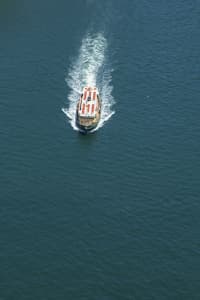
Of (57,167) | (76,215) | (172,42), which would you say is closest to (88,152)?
(57,167)

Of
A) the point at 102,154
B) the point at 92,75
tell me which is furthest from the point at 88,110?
the point at 92,75

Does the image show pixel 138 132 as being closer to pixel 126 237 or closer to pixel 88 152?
pixel 88 152

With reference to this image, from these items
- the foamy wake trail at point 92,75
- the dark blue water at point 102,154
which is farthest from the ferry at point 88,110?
the dark blue water at point 102,154

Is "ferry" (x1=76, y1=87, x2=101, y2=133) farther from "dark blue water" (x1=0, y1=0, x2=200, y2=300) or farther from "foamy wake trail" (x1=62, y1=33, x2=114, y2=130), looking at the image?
"dark blue water" (x1=0, y1=0, x2=200, y2=300)

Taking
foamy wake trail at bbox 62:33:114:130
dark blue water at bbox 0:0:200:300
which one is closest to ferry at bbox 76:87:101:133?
foamy wake trail at bbox 62:33:114:130

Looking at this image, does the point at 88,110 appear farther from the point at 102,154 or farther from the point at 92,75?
the point at 92,75

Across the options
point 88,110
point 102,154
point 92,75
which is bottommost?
point 102,154

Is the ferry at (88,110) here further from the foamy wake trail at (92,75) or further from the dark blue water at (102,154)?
the dark blue water at (102,154)
